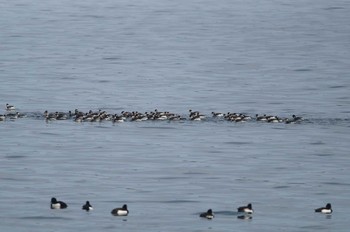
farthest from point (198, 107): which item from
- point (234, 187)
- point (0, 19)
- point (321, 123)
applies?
point (0, 19)

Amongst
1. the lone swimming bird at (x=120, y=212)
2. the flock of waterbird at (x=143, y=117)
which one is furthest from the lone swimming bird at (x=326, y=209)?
the flock of waterbird at (x=143, y=117)

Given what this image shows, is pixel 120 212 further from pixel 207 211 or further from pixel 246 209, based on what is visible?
pixel 246 209

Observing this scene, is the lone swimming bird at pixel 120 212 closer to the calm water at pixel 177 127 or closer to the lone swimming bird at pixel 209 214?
the calm water at pixel 177 127

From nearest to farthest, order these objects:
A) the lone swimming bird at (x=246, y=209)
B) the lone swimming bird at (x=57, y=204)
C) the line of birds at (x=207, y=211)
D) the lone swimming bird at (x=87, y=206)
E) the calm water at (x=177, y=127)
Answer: the line of birds at (x=207, y=211) < the lone swimming bird at (x=246, y=209) < the lone swimming bird at (x=87, y=206) < the lone swimming bird at (x=57, y=204) < the calm water at (x=177, y=127)

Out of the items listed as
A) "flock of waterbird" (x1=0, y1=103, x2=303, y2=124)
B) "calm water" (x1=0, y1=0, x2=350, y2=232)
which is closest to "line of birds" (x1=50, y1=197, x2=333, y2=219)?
"calm water" (x1=0, y1=0, x2=350, y2=232)

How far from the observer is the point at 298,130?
75125 mm

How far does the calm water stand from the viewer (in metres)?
53.6

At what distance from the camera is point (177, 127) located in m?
76.4

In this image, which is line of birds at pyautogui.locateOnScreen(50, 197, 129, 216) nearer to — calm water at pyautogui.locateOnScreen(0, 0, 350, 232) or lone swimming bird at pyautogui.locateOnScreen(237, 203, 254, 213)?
calm water at pyautogui.locateOnScreen(0, 0, 350, 232)

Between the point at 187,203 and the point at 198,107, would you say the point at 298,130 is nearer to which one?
the point at 198,107

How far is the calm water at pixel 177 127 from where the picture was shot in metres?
53.6

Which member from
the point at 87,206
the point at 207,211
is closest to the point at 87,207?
the point at 87,206

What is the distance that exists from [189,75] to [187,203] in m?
50.1

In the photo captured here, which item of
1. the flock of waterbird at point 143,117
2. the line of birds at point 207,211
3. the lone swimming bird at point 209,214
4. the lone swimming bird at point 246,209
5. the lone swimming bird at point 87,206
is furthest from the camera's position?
the flock of waterbird at point 143,117
